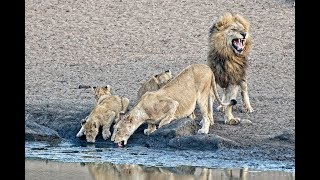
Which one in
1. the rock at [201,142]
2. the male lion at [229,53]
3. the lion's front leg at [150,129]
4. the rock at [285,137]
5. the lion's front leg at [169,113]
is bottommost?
the rock at [201,142]

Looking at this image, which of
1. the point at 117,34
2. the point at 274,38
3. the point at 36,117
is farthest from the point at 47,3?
the point at 36,117

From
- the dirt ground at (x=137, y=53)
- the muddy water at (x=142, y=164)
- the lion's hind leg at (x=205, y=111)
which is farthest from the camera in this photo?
the dirt ground at (x=137, y=53)

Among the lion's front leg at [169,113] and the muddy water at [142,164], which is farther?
Answer: the lion's front leg at [169,113]

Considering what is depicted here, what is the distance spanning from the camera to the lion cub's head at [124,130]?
10617 millimetres

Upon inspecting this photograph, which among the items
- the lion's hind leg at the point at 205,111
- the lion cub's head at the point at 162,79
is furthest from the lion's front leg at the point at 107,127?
the lion's hind leg at the point at 205,111

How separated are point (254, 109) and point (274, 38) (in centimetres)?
342

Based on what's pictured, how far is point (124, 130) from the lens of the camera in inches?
418

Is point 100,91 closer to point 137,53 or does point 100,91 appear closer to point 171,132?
point 171,132

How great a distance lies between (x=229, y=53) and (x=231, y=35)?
0.21m

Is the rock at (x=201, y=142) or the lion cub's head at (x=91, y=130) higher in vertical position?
the lion cub's head at (x=91, y=130)

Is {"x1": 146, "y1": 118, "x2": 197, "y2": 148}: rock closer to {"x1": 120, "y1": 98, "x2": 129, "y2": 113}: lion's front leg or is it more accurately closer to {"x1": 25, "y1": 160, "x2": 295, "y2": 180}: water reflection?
{"x1": 120, "y1": 98, "x2": 129, "y2": 113}: lion's front leg

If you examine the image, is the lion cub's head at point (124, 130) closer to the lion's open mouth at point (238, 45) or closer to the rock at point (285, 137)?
the rock at point (285, 137)

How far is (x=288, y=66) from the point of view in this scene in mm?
13836

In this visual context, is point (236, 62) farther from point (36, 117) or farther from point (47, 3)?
point (47, 3)
